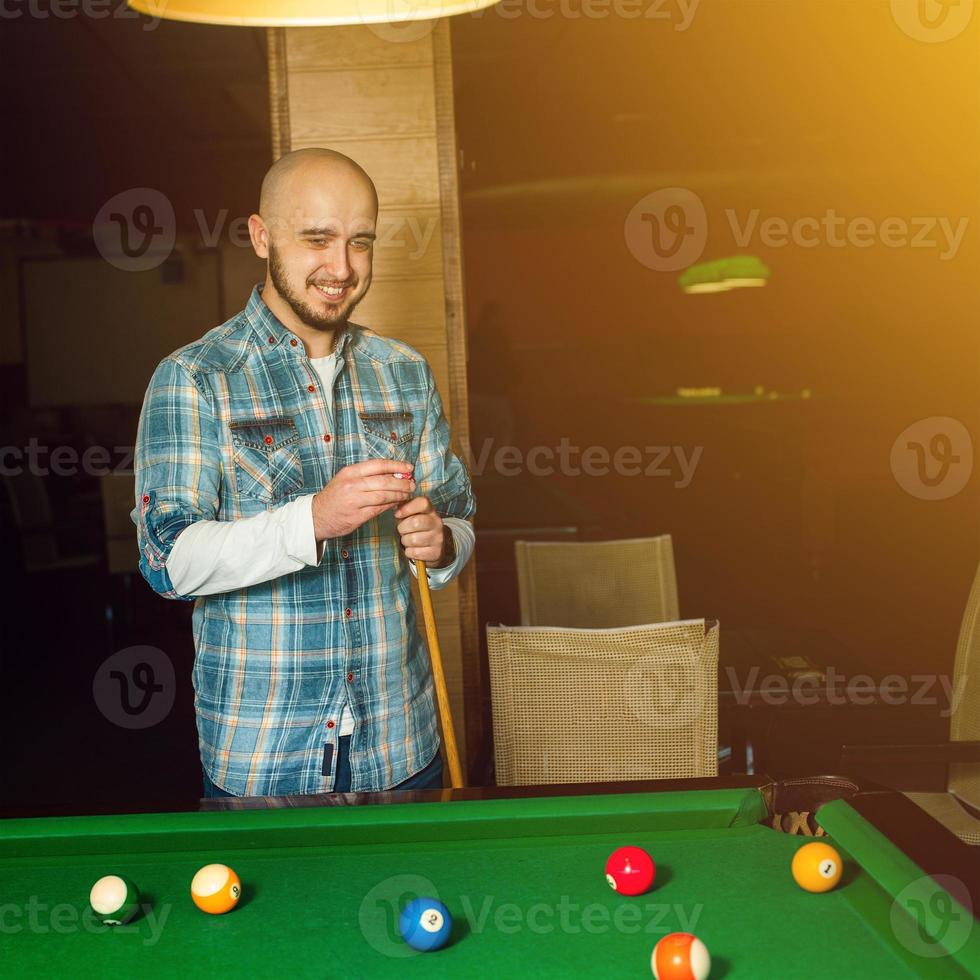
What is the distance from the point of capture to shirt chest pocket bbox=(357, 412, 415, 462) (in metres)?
2.05

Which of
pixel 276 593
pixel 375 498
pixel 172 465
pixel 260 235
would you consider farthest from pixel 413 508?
pixel 260 235

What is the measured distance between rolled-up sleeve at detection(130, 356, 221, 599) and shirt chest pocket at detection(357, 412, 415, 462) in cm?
29

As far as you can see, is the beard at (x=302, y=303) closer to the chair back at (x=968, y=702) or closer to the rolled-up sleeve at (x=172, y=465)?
the rolled-up sleeve at (x=172, y=465)

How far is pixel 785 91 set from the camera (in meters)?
6.67

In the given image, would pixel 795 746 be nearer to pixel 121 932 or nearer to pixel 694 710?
pixel 694 710

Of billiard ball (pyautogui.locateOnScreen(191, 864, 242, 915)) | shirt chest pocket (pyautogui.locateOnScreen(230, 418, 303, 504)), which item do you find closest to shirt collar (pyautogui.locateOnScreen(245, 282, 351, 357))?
shirt chest pocket (pyautogui.locateOnScreen(230, 418, 303, 504))

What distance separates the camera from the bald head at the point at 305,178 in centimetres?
194

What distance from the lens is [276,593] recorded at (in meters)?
1.91

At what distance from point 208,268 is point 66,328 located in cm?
128

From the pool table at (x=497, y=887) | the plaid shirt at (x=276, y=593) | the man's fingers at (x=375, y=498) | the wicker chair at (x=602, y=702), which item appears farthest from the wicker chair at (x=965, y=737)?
the man's fingers at (x=375, y=498)

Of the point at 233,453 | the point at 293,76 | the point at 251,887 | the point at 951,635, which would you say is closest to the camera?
the point at 251,887

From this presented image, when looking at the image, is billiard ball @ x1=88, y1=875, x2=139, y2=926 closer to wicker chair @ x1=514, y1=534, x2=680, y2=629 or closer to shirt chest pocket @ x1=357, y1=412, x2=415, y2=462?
shirt chest pocket @ x1=357, y1=412, x2=415, y2=462

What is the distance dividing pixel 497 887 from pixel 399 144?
6.65ft

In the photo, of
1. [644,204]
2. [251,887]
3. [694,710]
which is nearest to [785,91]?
[644,204]
